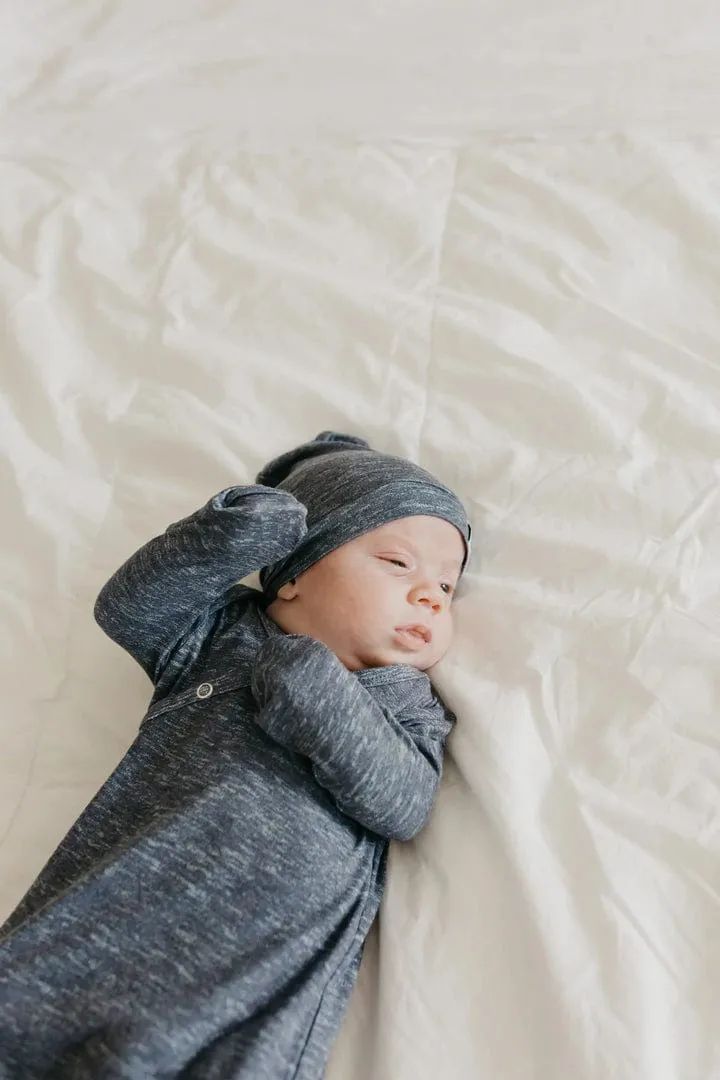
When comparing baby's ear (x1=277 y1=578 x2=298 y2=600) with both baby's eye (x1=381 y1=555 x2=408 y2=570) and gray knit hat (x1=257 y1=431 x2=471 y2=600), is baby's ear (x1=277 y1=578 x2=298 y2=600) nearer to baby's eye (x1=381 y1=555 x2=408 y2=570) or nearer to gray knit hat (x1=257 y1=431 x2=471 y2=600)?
gray knit hat (x1=257 y1=431 x2=471 y2=600)

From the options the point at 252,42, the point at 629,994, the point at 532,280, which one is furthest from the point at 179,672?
the point at 252,42

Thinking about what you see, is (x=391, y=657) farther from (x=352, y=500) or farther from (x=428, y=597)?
(x=352, y=500)

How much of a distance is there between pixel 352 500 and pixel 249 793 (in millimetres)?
330

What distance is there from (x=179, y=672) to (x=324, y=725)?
23 cm

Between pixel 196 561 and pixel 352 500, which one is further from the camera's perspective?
pixel 352 500

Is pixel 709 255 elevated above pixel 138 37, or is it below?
below

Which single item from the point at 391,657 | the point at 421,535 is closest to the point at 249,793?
the point at 391,657

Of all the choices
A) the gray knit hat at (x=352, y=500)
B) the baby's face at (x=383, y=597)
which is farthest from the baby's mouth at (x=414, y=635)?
the gray knit hat at (x=352, y=500)

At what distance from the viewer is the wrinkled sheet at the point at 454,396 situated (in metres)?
0.83

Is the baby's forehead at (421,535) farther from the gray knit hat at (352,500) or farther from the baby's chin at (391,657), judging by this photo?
the baby's chin at (391,657)

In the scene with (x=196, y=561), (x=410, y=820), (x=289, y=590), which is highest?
(x=196, y=561)

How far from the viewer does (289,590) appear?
1032 millimetres

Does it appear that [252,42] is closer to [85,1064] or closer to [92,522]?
[92,522]

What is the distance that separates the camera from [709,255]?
45.4 inches
